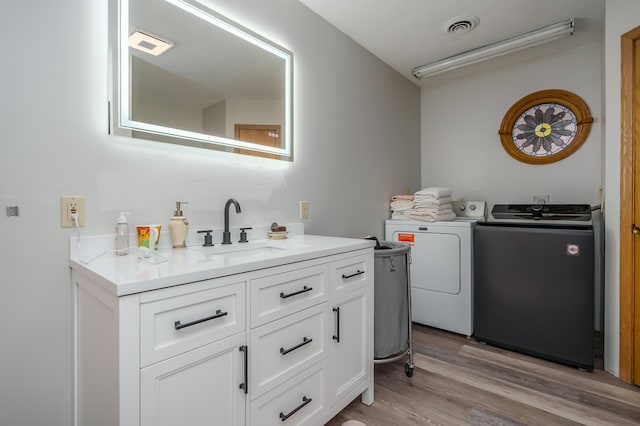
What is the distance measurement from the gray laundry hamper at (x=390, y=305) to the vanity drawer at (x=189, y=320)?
1.08 meters

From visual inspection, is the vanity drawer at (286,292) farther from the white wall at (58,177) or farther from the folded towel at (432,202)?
the folded towel at (432,202)

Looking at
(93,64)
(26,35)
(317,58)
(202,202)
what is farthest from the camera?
(317,58)

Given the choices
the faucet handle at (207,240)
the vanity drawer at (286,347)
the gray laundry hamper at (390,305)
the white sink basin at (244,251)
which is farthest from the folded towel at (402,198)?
the faucet handle at (207,240)

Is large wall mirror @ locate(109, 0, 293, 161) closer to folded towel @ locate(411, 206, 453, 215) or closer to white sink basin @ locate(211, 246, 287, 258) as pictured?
white sink basin @ locate(211, 246, 287, 258)

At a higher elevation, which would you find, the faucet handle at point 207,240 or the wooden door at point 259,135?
the wooden door at point 259,135

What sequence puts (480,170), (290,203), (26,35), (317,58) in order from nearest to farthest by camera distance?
(26,35) → (290,203) → (317,58) → (480,170)

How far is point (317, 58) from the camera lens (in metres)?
2.26

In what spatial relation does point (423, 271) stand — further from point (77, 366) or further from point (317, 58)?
point (77, 366)

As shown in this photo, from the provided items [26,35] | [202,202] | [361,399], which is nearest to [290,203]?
[202,202]

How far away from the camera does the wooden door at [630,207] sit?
6.16ft

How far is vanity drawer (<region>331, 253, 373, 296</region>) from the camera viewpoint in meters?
1.49

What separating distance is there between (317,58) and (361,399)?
2225 mm

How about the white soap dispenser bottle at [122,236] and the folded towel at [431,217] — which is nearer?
the white soap dispenser bottle at [122,236]

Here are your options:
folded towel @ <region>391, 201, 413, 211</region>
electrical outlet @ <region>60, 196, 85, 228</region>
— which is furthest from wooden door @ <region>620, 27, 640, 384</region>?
electrical outlet @ <region>60, 196, 85, 228</region>
